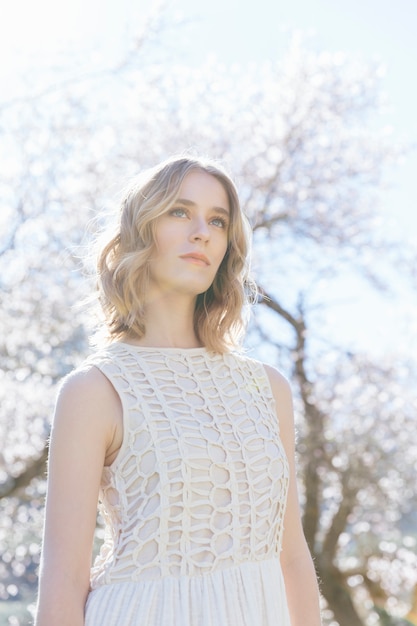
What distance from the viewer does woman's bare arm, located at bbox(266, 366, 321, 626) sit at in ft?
6.99

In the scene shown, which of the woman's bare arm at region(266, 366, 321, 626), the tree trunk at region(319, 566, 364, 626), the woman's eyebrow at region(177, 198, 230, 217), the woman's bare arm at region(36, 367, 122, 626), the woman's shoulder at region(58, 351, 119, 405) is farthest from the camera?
the tree trunk at region(319, 566, 364, 626)

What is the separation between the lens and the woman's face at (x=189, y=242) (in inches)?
87.0

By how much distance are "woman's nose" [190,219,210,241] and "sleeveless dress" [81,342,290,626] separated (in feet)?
1.03

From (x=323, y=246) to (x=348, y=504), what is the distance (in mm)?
2830

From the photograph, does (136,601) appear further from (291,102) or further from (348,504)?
(291,102)

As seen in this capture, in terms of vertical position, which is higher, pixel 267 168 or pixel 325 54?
pixel 325 54

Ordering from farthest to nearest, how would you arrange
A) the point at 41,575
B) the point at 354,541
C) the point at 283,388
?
the point at 354,541, the point at 283,388, the point at 41,575

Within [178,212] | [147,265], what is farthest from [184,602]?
[178,212]

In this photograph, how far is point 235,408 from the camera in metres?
2.17

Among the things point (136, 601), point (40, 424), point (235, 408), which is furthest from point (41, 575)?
point (40, 424)

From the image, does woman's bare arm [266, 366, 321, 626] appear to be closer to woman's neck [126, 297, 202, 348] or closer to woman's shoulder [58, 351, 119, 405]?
woman's neck [126, 297, 202, 348]

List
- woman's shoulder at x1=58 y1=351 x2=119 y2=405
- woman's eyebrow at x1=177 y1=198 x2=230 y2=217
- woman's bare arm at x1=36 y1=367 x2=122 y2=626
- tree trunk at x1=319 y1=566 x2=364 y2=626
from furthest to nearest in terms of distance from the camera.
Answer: tree trunk at x1=319 y1=566 x2=364 y2=626 → woman's eyebrow at x1=177 y1=198 x2=230 y2=217 → woman's shoulder at x1=58 y1=351 x2=119 y2=405 → woman's bare arm at x1=36 y1=367 x2=122 y2=626

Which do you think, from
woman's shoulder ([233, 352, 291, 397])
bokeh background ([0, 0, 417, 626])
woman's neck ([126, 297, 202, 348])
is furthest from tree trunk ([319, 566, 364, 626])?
woman's neck ([126, 297, 202, 348])

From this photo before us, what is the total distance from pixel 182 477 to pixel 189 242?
59 cm
